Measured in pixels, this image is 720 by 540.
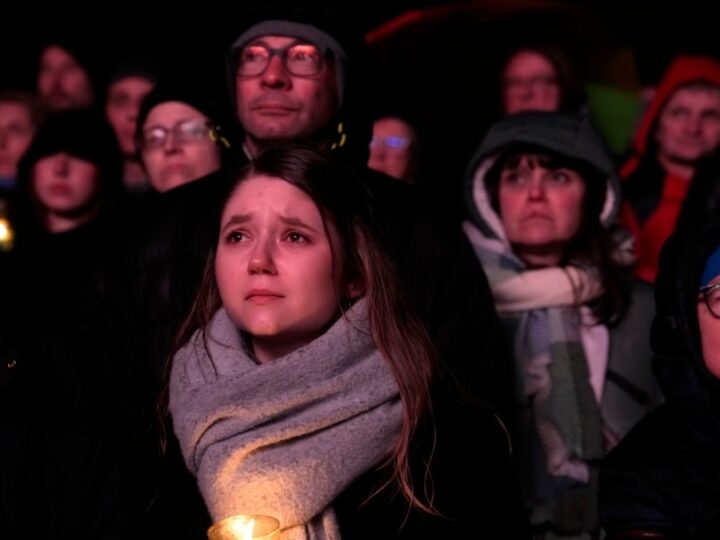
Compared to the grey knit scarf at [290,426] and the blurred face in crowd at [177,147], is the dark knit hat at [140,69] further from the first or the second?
the grey knit scarf at [290,426]

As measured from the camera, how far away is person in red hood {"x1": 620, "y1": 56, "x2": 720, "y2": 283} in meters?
5.44

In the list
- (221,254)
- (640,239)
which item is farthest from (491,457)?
(640,239)

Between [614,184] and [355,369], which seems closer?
[355,369]

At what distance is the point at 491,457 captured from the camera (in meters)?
3.13

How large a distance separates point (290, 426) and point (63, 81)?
3.46m

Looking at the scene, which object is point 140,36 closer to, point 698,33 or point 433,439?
point 698,33

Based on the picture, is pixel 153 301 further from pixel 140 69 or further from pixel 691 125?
pixel 691 125

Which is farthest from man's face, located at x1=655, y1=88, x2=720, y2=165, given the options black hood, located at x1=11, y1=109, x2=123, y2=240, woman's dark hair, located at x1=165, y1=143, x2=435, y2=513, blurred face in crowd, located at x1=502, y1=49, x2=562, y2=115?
woman's dark hair, located at x1=165, y1=143, x2=435, y2=513

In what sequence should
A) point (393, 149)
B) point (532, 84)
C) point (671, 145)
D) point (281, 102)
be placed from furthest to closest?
point (671, 145) < point (532, 84) < point (393, 149) < point (281, 102)

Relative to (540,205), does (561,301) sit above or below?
below

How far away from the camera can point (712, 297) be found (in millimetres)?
3209

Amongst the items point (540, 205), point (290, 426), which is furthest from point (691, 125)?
point (290, 426)

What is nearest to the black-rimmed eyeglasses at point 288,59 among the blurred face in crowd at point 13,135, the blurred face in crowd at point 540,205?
the blurred face in crowd at point 540,205

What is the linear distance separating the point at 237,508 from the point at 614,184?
219 centimetres
